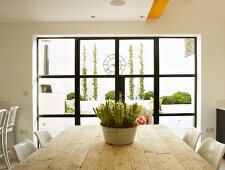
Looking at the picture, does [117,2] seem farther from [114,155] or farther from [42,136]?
[114,155]

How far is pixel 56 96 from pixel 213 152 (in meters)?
3.82

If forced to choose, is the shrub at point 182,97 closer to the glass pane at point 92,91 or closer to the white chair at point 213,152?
the glass pane at point 92,91

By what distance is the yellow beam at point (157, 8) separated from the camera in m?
4.01

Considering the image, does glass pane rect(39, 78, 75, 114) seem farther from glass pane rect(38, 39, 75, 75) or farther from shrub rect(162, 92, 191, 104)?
shrub rect(162, 92, 191, 104)

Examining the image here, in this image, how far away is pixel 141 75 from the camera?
514 cm

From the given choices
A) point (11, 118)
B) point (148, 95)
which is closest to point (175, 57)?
point (148, 95)

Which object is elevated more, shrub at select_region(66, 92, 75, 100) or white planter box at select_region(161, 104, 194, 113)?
shrub at select_region(66, 92, 75, 100)

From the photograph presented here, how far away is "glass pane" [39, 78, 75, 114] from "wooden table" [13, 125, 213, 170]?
9.15ft

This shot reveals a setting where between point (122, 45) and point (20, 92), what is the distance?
7.49ft

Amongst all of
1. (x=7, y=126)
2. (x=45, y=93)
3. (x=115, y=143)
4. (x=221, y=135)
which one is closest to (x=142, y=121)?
(x=221, y=135)

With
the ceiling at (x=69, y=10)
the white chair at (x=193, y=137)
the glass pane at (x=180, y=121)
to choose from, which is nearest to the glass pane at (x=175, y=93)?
the glass pane at (x=180, y=121)

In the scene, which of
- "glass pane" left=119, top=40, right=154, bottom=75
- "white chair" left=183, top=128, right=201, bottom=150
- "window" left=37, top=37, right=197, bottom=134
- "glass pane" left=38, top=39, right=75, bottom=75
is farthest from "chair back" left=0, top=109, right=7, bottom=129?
"white chair" left=183, top=128, right=201, bottom=150

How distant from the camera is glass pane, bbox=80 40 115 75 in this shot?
5160 mm

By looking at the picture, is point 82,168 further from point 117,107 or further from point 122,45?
point 122,45
